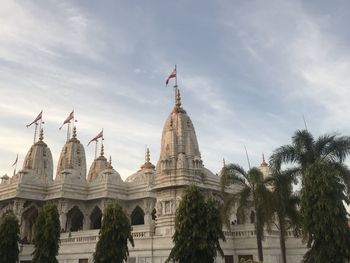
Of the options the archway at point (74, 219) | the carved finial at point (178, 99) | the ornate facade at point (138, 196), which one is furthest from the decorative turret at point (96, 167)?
the carved finial at point (178, 99)

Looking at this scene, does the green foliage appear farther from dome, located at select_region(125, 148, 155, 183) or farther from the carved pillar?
the carved pillar

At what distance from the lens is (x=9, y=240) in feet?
114

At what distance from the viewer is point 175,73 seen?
1983 inches

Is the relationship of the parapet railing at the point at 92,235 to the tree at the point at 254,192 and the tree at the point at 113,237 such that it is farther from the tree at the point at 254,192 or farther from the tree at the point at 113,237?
the tree at the point at 254,192

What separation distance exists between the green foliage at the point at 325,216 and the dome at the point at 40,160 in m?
51.0

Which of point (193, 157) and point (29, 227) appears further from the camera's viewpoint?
point (29, 227)

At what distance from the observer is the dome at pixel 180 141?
1764 inches

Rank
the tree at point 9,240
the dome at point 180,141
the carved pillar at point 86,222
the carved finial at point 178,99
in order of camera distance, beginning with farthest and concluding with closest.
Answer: the carved pillar at point 86,222
the carved finial at point 178,99
the dome at point 180,141
the tree at point 9,240

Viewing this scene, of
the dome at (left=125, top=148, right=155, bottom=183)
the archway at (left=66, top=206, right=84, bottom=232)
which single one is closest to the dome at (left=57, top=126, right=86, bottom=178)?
the dome at (left=125, top=148, right=155, bottom=183)

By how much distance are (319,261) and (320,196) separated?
3198 millimetres

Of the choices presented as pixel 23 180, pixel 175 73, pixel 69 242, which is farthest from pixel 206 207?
pixel 23 180

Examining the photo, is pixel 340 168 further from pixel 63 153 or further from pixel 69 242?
pixel 63 153

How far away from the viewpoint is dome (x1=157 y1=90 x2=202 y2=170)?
44812mm

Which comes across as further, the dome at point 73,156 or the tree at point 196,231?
the dome at point 73,156
